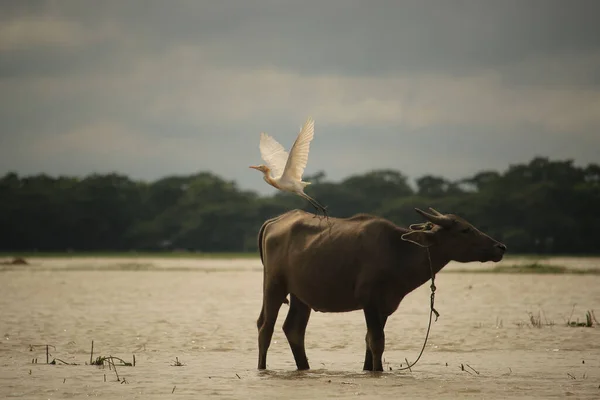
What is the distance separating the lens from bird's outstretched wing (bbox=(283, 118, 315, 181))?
441 inches

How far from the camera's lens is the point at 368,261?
10336 mm

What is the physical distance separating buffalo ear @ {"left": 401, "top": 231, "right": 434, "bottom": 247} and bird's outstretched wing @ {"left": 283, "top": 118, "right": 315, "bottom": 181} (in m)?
1.60

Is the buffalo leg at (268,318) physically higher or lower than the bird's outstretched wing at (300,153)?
lower

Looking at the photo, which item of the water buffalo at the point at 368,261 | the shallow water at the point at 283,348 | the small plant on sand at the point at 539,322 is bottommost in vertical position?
the shallow water at the point at 283,348

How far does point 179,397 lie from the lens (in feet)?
29.3

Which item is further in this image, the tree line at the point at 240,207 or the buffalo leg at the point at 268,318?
the tree line at the point at 240,207

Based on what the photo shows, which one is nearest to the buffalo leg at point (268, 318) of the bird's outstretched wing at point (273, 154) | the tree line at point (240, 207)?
the bird's outstretched wing at point (273, 154)

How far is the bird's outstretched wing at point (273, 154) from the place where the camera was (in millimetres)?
11688

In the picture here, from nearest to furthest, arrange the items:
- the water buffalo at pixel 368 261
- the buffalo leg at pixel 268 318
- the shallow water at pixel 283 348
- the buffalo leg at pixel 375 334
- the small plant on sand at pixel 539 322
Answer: the shallow water at pixel 283 348 < the buffalo leg at pixel 375 334 < the water buffalo at pixel 368 261 < the buffalo leg at pixel 268 318 < the small plant on sand at pixel 539 322

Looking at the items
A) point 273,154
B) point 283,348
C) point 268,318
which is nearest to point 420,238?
point 268,318

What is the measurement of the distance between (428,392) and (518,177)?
79.1 meters

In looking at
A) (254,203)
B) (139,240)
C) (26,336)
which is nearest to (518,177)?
(254,203)

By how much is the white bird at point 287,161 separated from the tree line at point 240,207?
211ft

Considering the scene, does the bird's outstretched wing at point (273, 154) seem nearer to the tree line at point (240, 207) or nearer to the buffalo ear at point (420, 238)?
the buffalo ear at point (420, 238)
